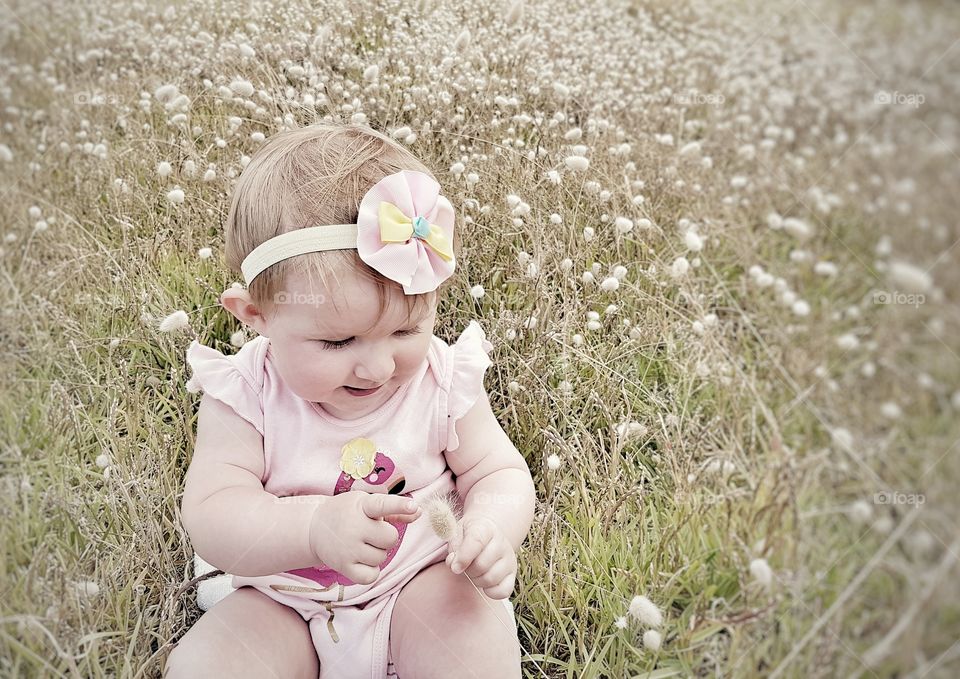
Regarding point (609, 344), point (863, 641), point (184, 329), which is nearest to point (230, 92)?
point (184, 329)

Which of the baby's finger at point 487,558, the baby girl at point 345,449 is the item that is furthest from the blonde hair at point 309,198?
the baby's finger at point 487,558

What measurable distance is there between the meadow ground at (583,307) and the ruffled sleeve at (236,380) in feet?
1.12

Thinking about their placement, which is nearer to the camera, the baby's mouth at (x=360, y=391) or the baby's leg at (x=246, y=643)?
the baby's leg at (x=246, y=643)

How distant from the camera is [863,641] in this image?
1176 mm

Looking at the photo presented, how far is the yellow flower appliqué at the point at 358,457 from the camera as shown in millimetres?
1569

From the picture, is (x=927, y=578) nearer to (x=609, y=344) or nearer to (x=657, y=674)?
(x=657, y=674)

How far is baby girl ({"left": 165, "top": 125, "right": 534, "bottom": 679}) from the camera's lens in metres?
1.35

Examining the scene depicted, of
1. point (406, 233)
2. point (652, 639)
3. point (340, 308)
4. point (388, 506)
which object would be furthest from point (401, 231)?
point (652, 639)

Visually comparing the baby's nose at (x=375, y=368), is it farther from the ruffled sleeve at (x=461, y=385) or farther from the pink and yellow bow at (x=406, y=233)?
the ruffled sleeve at (x=461, y=385)

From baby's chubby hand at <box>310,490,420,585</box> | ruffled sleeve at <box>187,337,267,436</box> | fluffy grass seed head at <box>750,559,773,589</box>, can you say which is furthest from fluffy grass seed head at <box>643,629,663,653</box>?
ruffled sleeve at <box>187,337,267,436</box>

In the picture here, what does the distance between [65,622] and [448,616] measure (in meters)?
0.67

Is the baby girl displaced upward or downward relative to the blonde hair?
→ downward

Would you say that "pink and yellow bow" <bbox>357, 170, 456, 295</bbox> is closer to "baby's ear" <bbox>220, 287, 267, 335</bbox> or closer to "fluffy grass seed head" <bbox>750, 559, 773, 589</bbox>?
"baby's ear" <bbox>220, 287, 267, 335</bbox>

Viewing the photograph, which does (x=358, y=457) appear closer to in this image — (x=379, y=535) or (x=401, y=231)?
(x=379, y=535)
